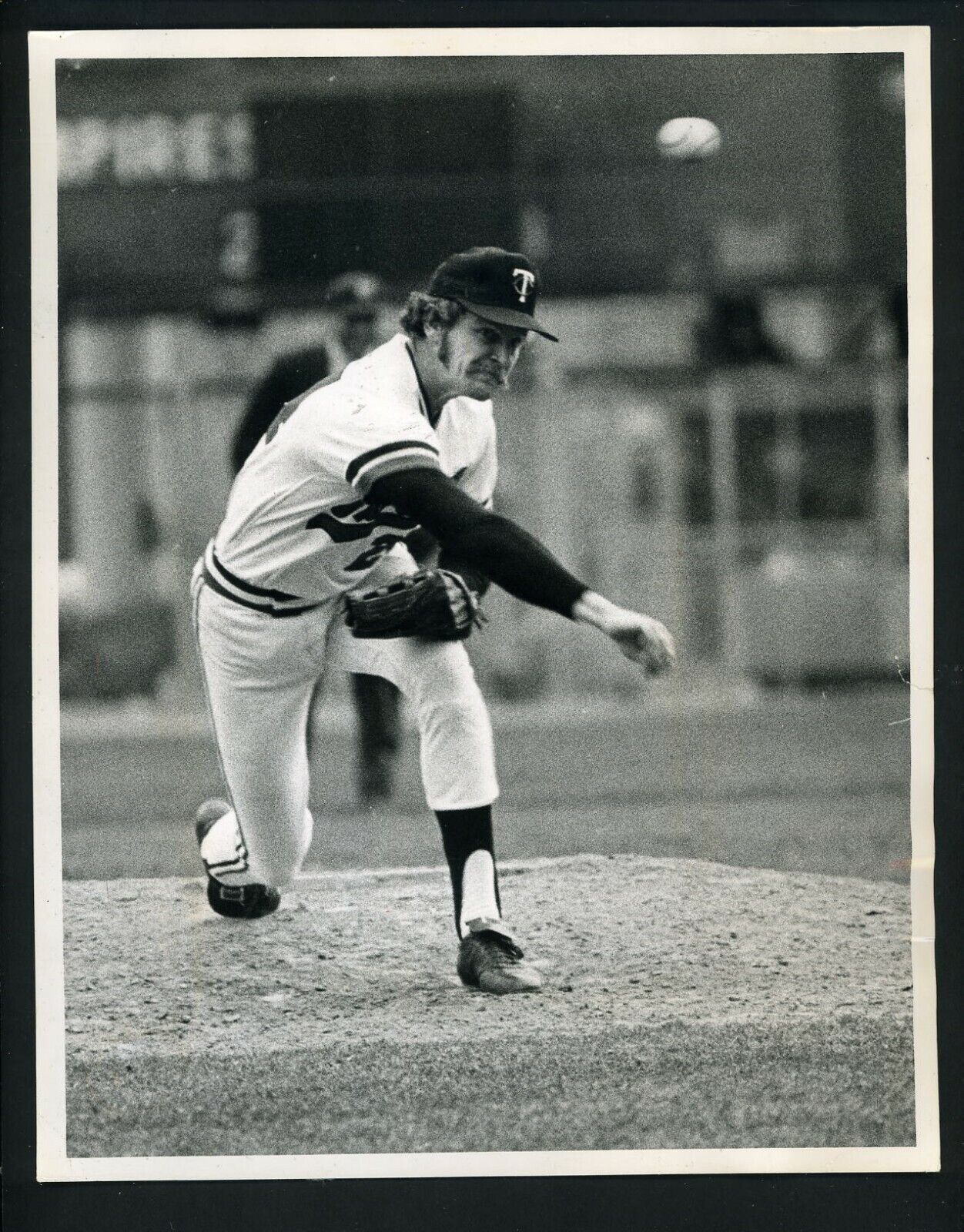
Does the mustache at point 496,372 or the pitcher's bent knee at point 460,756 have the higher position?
the mustache at point 496,372

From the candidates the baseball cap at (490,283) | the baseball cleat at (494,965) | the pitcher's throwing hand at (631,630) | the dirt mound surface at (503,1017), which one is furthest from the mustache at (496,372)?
the baseball cleat at (494,965)

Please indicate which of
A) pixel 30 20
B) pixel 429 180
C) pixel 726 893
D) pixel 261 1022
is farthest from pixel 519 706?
pixel 30 20

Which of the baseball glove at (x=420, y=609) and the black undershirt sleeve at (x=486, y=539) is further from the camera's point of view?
the baseball glove at (x=420, y=609)

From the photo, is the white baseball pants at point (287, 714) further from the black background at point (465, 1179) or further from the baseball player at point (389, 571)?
the black background at point (465, 1179)

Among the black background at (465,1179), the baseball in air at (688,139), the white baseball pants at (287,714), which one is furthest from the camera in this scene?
the white baseball pants at (287,714)

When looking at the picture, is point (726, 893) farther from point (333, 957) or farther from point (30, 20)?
point (30, 20)

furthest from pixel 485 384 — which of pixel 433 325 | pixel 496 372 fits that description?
pixel 433 325

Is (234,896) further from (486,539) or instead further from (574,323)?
(574,323)
